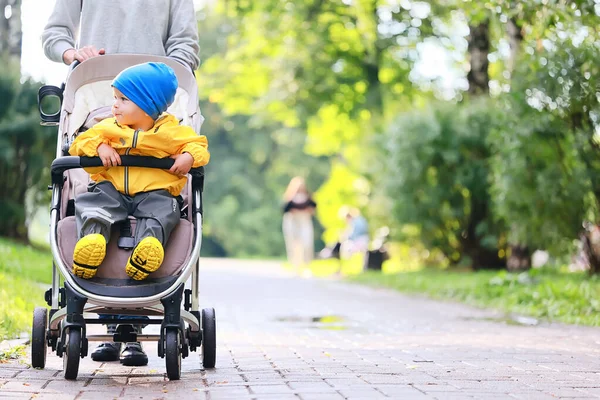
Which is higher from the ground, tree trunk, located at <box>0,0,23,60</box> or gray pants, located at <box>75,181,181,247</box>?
tree trunk, located at <box>0,0,23,60</box>

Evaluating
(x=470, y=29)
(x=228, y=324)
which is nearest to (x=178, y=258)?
(x=228, y=324)

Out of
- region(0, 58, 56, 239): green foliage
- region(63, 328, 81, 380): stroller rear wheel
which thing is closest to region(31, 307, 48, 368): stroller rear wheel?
region(63, 328, 81, 380): stroller rear wheel

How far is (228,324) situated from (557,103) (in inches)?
216

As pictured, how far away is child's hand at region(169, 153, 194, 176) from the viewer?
A: 560cm

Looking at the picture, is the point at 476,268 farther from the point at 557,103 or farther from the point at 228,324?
the point at 228,324

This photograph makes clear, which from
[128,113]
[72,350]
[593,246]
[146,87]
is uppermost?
[146,87]

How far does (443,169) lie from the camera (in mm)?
17516

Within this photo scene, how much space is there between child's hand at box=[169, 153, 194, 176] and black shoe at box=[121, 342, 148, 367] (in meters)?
1.32

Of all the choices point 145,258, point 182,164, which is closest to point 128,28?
point 182,164

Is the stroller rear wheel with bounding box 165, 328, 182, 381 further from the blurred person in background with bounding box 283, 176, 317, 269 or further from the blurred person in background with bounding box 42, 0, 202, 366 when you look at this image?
the blurred person in background with bounding box 283, 176, 317, 269

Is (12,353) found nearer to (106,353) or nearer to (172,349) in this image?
(106,353)

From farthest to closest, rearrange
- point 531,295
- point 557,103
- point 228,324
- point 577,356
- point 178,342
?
point 557,103 → point 531,295 → point 228,324 → point 577,356 → point 178,342

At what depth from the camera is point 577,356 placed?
22.8 ft

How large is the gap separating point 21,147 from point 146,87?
10242 millimetres
